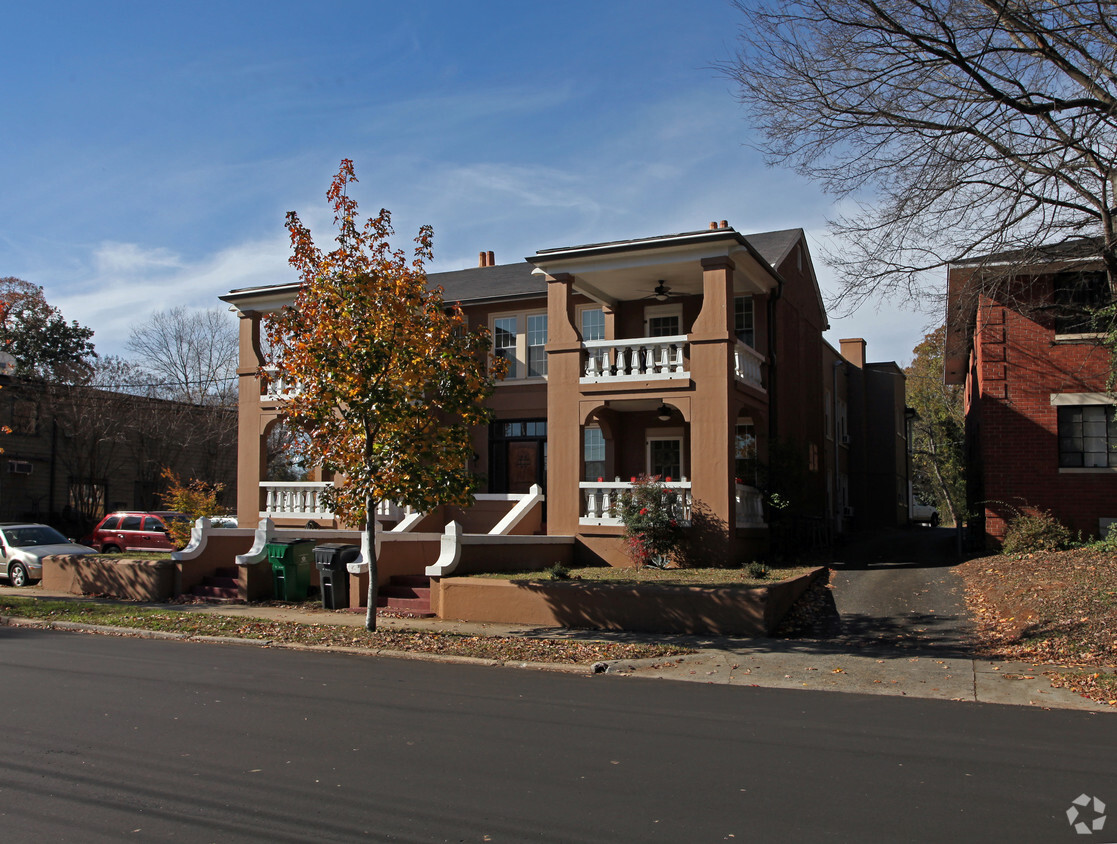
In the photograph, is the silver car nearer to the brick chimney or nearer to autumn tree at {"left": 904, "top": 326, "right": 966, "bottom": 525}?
autumn tree at {"left": 904, "top": 326, "right": 966, "bottom": 525}

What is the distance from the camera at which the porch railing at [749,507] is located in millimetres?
18875

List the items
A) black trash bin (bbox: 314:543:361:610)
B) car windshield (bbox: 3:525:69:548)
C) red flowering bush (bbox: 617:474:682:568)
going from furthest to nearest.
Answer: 1. car windshield (bbox: 3:525:69:548)
2. red flowering bush (bbox: 617:474:682:568)
3. black trash bin (bbox: 314:543:361:610)

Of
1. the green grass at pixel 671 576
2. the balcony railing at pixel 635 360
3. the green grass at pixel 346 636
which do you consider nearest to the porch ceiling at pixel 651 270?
the balcony railing at pixel 635 360

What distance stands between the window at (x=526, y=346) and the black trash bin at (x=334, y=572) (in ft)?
25.1

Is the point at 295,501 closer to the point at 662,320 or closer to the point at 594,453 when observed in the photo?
the point at 594,453

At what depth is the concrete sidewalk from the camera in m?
9.82

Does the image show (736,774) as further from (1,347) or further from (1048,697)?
(1,347)

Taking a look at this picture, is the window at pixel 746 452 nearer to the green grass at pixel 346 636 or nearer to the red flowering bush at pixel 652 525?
the red flowering bush at pixel 652 525

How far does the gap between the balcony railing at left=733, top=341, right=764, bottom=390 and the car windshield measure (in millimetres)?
17505

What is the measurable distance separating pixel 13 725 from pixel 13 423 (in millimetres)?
30839

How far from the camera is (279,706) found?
343 inches

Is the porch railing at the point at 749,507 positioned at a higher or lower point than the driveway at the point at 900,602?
higher

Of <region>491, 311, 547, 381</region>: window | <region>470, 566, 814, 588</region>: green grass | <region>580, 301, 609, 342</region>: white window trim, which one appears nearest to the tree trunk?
<region>470, 566, 814, 588</region>: green grass

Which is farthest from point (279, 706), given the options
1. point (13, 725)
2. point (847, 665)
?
point (847, 665)
